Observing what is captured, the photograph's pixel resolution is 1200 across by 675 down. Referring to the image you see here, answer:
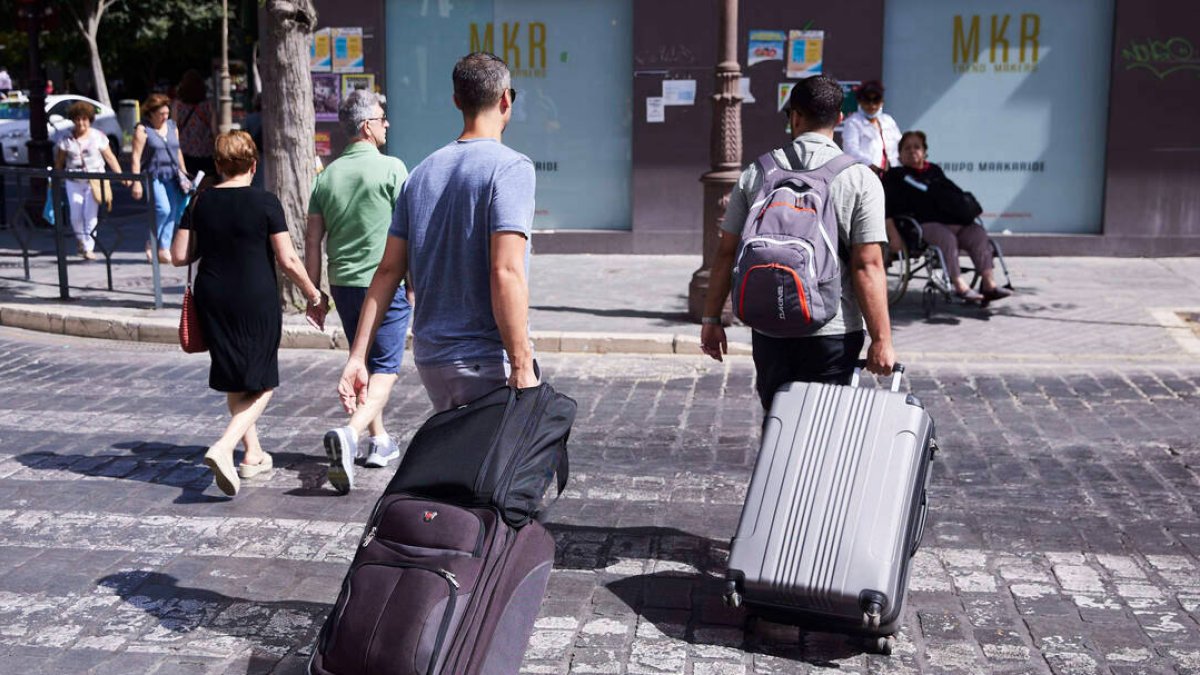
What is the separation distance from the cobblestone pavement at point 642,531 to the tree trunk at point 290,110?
2.10 metres

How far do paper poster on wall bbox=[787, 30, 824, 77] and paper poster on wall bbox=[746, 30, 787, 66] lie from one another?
81mm

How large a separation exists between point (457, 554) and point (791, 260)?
1.60 meters

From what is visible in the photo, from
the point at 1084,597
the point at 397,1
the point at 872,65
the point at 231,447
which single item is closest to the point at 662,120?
the point at 872,65

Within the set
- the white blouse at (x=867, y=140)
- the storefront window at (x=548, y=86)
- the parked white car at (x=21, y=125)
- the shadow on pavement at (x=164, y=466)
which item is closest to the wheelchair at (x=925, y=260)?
the white blouse at (x=867, y=140)

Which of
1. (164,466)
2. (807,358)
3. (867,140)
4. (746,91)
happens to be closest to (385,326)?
(164,466)

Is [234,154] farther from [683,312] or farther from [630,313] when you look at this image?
[683,312]

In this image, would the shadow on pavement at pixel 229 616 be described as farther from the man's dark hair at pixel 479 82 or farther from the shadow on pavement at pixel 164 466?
the man's dark hair at pixel 479 82

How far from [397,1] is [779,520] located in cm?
1117

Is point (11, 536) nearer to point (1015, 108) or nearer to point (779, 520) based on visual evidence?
point (779, 520)

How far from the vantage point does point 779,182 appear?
4.82 m

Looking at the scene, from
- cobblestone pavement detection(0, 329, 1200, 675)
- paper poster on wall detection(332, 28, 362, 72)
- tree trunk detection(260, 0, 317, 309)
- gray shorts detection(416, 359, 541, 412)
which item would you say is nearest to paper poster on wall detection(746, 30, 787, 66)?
paper poster on wall detection(332, 28, 362, 72)

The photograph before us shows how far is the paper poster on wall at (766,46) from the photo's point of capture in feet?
45.8

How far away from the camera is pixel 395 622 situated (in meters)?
3.67

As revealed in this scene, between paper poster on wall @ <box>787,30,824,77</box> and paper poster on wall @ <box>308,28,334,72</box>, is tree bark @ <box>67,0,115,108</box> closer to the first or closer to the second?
paper poster on wall @ <box>308,28,334,72</box>
